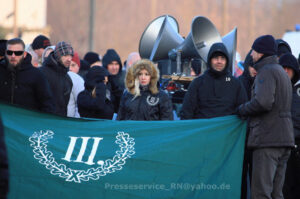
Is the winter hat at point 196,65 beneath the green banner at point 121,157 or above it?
above

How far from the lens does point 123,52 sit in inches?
934

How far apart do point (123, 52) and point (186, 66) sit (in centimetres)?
1396

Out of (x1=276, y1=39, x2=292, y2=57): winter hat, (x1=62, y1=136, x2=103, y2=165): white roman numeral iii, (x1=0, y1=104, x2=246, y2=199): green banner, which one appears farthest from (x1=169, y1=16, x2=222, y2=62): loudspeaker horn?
(x1=62, y1=136, x2=103, y2=165): white roman numeral iii

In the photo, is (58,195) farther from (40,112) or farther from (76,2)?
(76,2)

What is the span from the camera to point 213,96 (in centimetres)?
759

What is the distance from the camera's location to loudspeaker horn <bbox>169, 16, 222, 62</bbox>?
961 centimetres

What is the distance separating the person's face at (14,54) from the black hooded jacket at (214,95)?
1.88 meters

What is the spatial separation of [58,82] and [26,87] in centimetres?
88

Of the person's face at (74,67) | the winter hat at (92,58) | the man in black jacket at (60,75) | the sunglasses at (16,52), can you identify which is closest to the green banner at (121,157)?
the sunglasses at (16,52)

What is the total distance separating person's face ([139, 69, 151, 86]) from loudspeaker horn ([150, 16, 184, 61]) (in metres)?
2.28

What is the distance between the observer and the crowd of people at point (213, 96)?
7000mm

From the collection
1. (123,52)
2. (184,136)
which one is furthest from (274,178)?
(123,52)

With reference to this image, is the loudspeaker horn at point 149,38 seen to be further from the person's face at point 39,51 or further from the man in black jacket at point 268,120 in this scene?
the man in black jacket at point 268,120

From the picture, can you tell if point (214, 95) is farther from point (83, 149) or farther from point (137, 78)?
point (83, 149)
